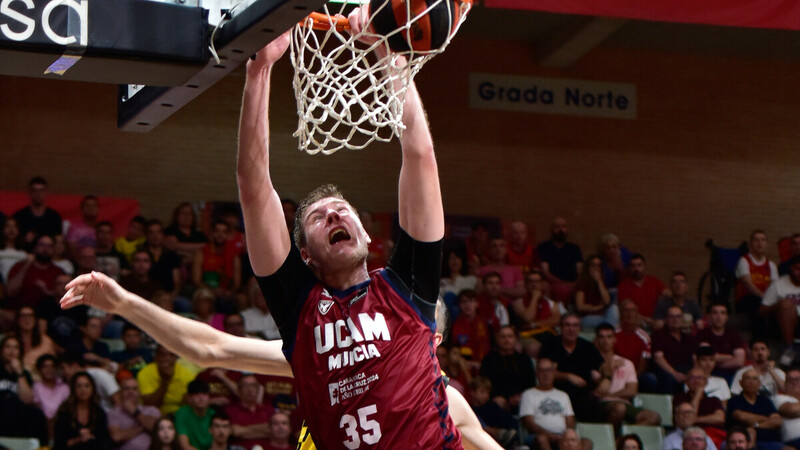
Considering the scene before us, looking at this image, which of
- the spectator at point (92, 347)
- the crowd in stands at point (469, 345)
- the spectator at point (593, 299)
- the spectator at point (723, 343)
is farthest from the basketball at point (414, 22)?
the spectator at point (593, 299)

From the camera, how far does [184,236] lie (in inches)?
430

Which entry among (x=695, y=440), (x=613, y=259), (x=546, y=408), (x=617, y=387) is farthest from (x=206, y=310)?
(x=613, y=259)

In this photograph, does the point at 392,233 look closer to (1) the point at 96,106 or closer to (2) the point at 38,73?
(1) the point at 96,106

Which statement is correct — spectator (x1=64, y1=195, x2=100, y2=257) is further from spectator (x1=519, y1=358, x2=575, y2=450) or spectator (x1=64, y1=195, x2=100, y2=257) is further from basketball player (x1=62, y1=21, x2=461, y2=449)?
basketball player (x1=62, y1=21, x2=461, y2=449)

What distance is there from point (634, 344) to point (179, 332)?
7.34 m

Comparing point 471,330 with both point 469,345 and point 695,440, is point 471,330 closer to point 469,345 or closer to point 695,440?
point 469,345

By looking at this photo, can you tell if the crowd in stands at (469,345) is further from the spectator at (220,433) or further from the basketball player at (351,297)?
the basketball player at (351,297)

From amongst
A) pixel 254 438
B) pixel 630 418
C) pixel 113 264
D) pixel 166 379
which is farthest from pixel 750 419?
pixel 113 264

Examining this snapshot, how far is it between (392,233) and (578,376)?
12.0ft

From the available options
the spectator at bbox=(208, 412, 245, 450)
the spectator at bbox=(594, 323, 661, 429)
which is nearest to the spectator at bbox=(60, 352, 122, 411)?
the spectator at bbox=(208, 412, 245, 450)

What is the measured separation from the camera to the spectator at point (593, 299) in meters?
11.3

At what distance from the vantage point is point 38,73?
3.44 m

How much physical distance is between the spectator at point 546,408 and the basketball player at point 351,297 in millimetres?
6009

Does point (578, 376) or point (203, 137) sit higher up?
point (203, 137)
